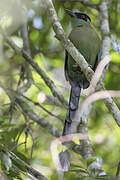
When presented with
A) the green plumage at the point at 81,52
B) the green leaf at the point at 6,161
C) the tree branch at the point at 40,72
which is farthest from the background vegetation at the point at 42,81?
the green leaf at the point at 6,161

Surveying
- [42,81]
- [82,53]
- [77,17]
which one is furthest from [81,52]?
[42,81]

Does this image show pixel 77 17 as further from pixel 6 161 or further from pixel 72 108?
pixel 6 161

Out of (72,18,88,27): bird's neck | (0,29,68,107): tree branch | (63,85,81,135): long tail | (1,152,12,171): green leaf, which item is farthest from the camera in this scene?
(72,18,88,27): bird's neck

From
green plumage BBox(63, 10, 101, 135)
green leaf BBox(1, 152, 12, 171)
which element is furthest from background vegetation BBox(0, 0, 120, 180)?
green leaf BBox(1, 152, 12, 171)

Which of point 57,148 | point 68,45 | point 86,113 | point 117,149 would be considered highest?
point 68,45

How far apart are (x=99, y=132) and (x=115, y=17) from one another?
6.29 feet

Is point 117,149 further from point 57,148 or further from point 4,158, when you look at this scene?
point 4,158

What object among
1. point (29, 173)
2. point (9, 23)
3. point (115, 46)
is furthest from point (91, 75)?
point (9, 23)

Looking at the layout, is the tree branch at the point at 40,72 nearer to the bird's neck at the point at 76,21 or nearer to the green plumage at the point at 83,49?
the green plumage at the point at 83,49

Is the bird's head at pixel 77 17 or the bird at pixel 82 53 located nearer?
the bird at pixel 82 53

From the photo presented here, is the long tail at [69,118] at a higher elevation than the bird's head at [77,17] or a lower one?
lower

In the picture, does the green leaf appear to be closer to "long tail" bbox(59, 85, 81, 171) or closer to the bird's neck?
"long tail" bbox(59, 85, 81, 171)

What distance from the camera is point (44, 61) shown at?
17.6 ft

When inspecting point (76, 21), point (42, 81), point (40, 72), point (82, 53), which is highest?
point (76, 21)
